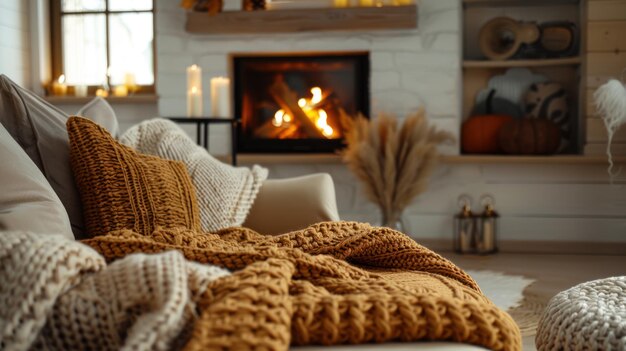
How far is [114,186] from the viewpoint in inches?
62.7

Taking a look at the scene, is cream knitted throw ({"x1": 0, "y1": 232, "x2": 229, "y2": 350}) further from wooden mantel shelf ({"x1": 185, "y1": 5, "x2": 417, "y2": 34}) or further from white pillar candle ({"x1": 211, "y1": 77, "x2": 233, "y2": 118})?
wooden mantel shelf ({"x1": 185, "y1": 5, "x2": 417, "y2": 34})

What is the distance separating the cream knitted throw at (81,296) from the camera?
2.90 feet

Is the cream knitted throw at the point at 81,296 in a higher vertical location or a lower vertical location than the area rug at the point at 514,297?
higher

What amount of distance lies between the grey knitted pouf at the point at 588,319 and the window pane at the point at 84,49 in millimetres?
3501

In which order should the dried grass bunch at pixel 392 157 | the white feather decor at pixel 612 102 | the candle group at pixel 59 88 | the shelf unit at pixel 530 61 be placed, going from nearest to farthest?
the white feather decor at pixel 612 102 → the dried grass bunch at pixel 392 157 → the shelf unit at pixel 530 61 → the candle group at pixel 59 88

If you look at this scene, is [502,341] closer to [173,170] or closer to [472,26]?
[173,170]

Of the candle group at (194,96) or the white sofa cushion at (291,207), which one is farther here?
the candle group at (194,96)

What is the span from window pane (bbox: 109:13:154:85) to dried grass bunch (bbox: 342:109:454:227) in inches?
52.3

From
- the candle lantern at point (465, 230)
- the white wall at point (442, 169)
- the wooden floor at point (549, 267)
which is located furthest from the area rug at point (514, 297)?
the white wall at point (442, 169)

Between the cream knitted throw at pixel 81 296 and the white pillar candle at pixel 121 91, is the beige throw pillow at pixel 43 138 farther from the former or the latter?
the white pillar candle at pixel 121 91

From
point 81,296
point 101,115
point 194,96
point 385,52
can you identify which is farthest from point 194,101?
point 81,296

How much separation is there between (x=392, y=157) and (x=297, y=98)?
666 millimetres

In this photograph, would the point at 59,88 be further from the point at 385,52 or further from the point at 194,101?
the point at 385,52

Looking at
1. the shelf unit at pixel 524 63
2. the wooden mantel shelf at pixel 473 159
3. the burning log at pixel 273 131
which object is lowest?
the wooden mantel shelf at pixel 473 159
